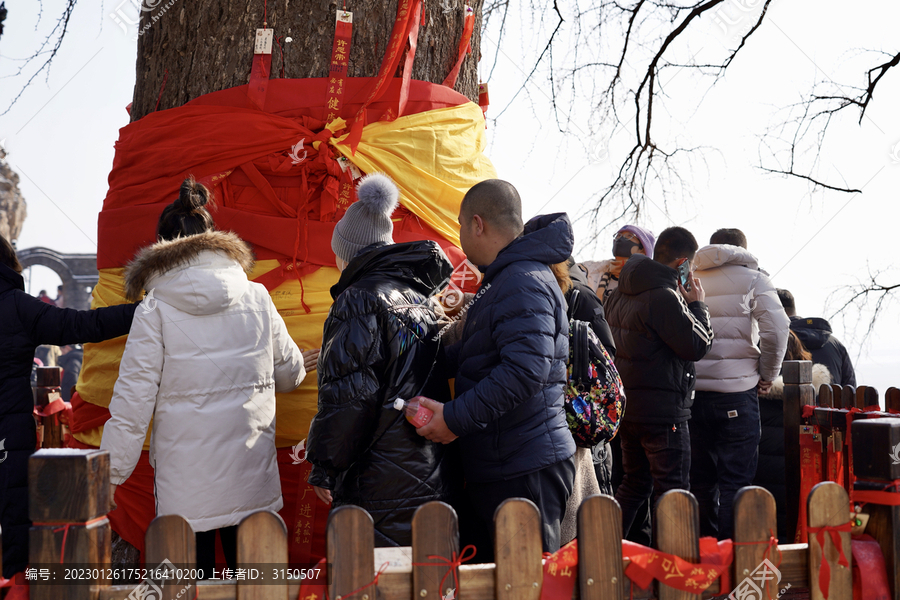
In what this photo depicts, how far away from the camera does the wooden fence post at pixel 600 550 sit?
1.38 m

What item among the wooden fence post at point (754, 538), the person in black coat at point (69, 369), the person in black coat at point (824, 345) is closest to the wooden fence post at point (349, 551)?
the wooden fence post at point (754, 538)

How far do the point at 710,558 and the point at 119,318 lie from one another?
7.19 feet

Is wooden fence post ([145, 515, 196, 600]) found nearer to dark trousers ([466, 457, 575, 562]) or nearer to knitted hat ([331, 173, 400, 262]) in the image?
dark trousers ([466, 457, 575, 562])

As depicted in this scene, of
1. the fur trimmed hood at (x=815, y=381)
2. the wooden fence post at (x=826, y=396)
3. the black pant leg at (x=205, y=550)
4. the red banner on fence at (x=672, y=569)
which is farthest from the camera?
the fur trimmed hood at (x=815, y=381)

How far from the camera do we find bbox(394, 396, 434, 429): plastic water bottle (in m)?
1.98

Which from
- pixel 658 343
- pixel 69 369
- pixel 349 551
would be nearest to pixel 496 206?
pixel 349 551

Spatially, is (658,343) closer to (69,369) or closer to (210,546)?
(210,546)

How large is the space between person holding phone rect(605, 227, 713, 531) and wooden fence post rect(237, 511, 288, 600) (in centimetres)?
244

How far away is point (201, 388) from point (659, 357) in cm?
224

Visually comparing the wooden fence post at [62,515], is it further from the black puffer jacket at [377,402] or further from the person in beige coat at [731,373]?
the person in beige coat at [731,373]

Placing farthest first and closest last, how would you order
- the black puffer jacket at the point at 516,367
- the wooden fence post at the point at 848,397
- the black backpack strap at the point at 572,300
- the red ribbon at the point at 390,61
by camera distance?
the wooden fence post at the point at 848,397, the black backpack strap at the point at 572,300, the red ribbon at the point at 390,61, the black puffer jacket at the point at 516,367

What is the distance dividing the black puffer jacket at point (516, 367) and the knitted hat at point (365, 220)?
0.42 meters

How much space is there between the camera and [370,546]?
1.33 meters

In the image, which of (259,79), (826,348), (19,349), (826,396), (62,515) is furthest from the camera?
(826,348)
